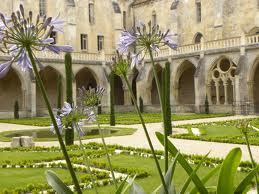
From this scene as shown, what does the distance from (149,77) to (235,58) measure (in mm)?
9048

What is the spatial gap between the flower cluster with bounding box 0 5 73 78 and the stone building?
27811mm

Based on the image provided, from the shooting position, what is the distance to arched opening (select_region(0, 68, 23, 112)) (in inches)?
1390

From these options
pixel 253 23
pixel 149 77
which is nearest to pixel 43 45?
pixel 253 23

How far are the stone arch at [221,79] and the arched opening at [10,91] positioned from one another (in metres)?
15.5

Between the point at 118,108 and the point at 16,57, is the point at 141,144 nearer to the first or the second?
the point at 16,57

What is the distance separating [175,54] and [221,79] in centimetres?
450

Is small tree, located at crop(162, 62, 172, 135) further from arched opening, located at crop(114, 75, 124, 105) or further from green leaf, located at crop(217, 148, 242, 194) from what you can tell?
arched opening, located at crop(114, 75, 124, 105)

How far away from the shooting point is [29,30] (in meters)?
2.14

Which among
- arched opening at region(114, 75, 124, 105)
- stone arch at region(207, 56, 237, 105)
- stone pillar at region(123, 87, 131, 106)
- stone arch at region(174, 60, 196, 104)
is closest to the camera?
stone arch at region(207, 56, 237, 105)

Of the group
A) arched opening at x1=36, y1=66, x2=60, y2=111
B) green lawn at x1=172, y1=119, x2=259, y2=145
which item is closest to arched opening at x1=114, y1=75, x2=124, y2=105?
arched opening at x1=36, y1=66, x2=60, y2=111

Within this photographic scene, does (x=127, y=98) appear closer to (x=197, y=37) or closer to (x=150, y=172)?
(x=197, y=37)

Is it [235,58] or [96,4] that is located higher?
[96,4]

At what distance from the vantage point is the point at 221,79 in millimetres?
31938

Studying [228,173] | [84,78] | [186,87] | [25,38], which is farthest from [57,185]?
[84,78]
